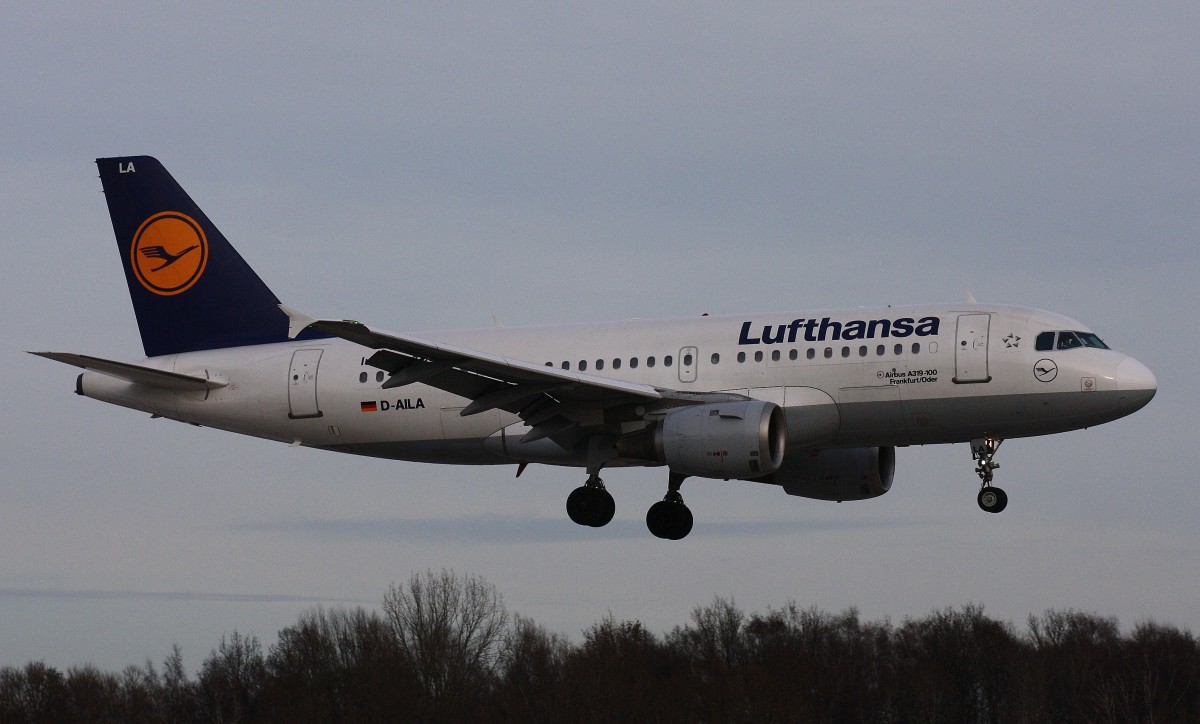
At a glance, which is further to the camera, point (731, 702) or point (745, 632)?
point (745, 632)

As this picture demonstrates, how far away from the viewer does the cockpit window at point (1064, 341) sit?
3916 cm

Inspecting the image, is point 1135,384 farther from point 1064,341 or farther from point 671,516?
point 671,516

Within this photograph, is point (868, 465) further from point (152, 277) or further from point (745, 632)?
point (745, 632)

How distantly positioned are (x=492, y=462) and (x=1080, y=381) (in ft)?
45.0

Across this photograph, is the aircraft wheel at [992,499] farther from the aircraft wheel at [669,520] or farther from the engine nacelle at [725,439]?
the aircraft wheel at [669,520]

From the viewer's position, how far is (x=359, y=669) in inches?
3179

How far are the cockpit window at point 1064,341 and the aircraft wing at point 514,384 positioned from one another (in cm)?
690

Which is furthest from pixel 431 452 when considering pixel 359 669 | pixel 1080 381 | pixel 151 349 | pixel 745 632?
pixel 745 632

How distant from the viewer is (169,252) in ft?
156

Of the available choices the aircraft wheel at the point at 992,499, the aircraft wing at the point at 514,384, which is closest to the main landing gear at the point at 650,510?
the aircraft wing at the point at 514,384

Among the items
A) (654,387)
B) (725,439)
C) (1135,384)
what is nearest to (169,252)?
(654,387)

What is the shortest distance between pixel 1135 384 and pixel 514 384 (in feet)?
43.3

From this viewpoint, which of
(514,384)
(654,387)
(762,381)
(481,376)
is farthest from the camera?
(654,387)

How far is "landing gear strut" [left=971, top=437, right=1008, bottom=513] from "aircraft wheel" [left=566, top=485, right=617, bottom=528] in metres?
8.28
